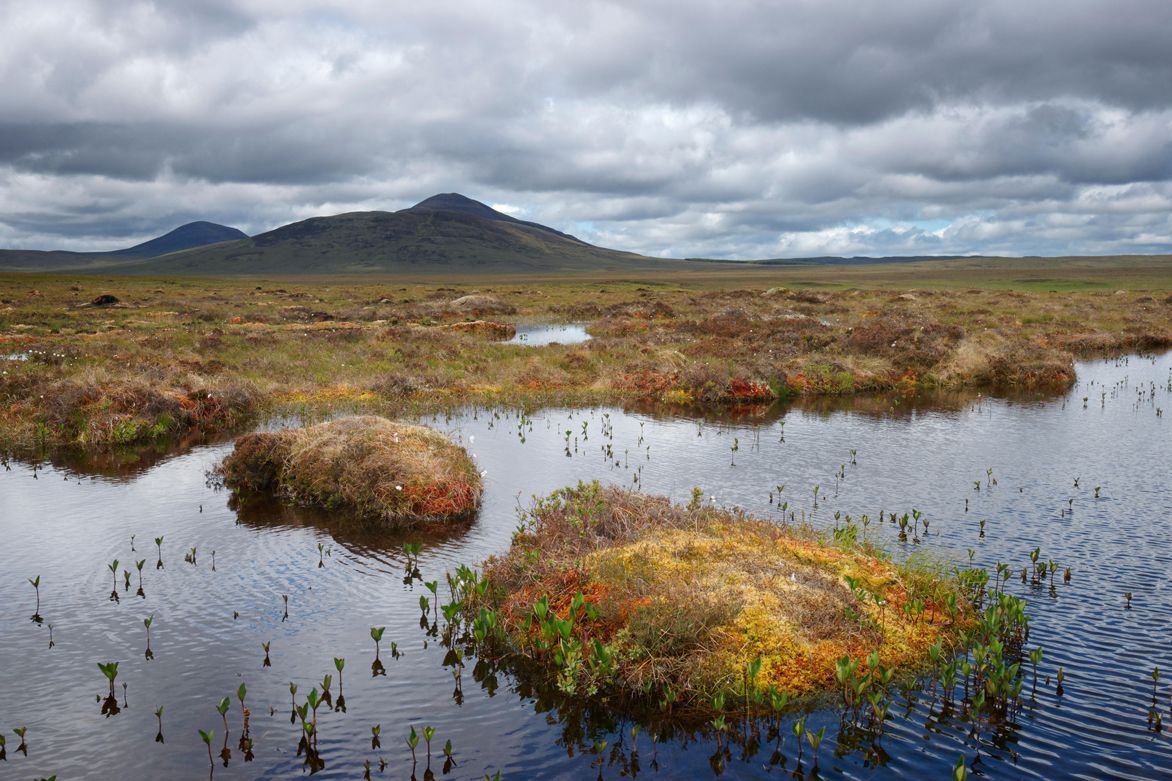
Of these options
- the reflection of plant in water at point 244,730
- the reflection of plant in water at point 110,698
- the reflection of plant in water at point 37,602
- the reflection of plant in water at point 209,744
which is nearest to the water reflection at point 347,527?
the reflection of plant in water at point 37,602

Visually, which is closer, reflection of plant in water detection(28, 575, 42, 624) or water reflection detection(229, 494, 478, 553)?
reflection of plant in water detection(28, 575, 42, 624)

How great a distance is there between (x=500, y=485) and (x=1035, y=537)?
38.8 ft

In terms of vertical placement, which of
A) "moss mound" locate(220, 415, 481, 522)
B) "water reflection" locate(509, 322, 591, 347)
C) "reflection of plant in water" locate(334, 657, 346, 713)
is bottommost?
"reflection of plant in water" locate(334, 657, 346, 713)

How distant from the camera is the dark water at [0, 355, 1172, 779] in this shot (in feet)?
28.2

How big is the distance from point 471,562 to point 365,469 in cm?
450

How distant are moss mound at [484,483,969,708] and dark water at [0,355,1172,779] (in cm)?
75

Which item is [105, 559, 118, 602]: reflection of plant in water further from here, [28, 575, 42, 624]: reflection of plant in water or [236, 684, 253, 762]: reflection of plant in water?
[236, 684, 253, 762]: reflection of plant in water

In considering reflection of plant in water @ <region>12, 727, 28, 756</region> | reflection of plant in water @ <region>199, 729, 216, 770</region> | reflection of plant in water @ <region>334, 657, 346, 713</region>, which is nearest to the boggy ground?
reflection of plant in water @ <region>12, 727, 28, 756</region>

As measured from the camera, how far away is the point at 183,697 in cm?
970

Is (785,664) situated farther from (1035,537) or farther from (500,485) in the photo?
(500,485)

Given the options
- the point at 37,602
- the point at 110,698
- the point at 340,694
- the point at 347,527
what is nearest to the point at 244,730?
the point at 340,694

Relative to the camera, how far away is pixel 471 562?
14344 millimetres

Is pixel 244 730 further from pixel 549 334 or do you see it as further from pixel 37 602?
pixel 549 334

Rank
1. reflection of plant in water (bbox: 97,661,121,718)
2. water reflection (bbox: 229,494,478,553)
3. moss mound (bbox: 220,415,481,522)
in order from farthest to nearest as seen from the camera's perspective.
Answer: moss mound (bbox: 220,415,481,522) → water reflection (bbox: 229,494,478,553) → reflection of plant in water (bbox: 97,661,121,718)
